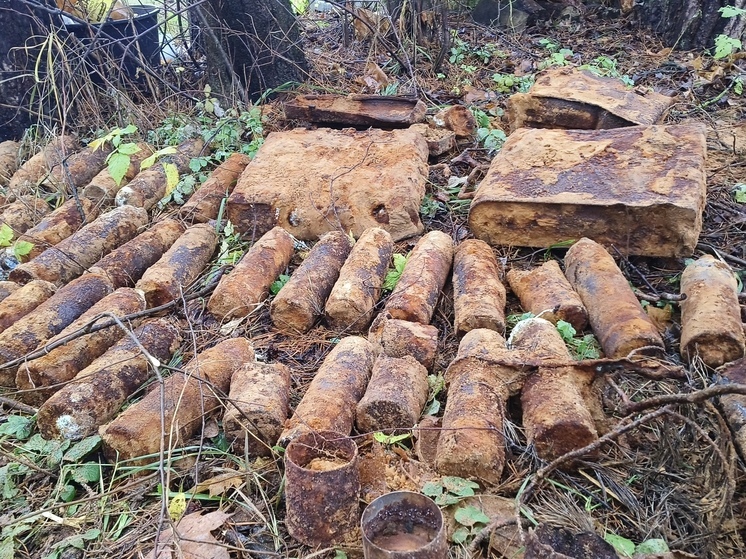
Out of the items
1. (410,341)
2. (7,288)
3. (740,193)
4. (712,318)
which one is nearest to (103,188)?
(7,288)

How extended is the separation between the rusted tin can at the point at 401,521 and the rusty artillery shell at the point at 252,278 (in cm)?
178

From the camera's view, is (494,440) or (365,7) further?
(365,7)

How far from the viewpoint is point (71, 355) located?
310 cm

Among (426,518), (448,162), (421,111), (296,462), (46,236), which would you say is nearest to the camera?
(426,518)

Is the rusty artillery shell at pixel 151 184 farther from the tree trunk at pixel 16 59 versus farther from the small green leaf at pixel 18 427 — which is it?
the small green leaf at pixel 18 427

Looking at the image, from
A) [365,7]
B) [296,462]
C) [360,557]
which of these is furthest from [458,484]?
[365,7]

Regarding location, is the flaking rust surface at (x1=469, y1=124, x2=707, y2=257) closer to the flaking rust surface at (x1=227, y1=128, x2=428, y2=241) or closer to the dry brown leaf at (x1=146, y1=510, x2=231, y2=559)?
the flaking rust surface at (x1=227, y1=128, x2=428, y2=241)

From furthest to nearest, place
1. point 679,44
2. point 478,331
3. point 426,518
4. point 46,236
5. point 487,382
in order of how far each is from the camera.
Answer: point 679,44
point 46,236
point 478,331
point 487,382
point 426,518

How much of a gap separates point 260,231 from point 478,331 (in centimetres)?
204

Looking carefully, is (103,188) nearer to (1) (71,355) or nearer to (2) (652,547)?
(1) (71,355)

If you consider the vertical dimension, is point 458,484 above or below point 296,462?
below

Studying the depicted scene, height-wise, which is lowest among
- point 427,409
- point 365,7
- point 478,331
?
point 427,409

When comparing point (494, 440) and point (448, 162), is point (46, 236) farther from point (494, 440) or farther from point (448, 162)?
point (494, 440)

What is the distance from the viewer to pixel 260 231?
434 cm
